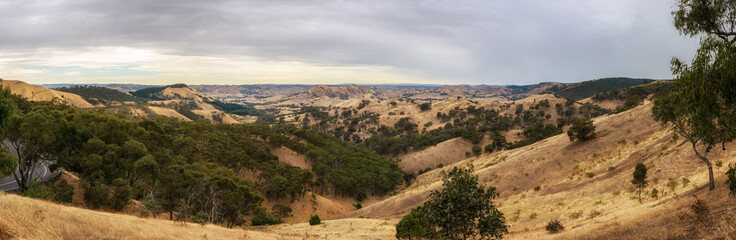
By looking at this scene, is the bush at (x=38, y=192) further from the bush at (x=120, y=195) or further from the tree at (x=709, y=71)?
the tree at (x=709, y=71)

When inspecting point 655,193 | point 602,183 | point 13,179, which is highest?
point 655,193

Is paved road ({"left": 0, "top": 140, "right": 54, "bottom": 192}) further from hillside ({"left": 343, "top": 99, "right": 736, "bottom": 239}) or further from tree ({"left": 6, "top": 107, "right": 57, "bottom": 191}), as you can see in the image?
hillside ({"left": 343, "top": 99, "right": 736, "bottom": 239})

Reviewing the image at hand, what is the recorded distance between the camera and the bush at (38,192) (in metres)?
27.5

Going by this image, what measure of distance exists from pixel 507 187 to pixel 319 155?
206 feet

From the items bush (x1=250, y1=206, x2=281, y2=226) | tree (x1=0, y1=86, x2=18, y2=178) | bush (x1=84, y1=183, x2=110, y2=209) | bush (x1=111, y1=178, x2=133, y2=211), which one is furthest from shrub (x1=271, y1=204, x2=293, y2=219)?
tree (x1=0, y1=86, x2=18, y2=178)

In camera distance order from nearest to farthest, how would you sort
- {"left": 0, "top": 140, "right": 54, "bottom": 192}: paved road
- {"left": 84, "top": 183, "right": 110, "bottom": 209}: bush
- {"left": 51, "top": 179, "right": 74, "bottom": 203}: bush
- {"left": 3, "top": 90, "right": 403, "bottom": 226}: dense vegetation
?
{"left": 51, "top": 179, "right": 74, "bottom": 203}: bush, {"left": 84, "top": 183, "right": 110, "bottom": 209}: bush, {"left": 3, "top": 90, "right": 403, "bottom": 226}: dense vegetation, {"left": 0, "top": 140, "right": 54, "bottom": 192}: paved road

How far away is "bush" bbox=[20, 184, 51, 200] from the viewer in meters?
27.5

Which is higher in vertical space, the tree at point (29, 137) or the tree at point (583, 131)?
the tree at point (583, 131)

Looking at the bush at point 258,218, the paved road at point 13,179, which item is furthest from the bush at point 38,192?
the bush at point 258,218

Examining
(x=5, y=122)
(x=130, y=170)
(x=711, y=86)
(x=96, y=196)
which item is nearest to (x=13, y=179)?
(x=130, y=170)

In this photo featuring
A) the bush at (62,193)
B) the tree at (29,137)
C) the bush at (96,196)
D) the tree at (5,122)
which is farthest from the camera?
the tree at (29,137)

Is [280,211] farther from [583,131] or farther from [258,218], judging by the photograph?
[583,131]

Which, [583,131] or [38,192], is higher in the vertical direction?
[583,131]

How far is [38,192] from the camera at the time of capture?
28.7m
